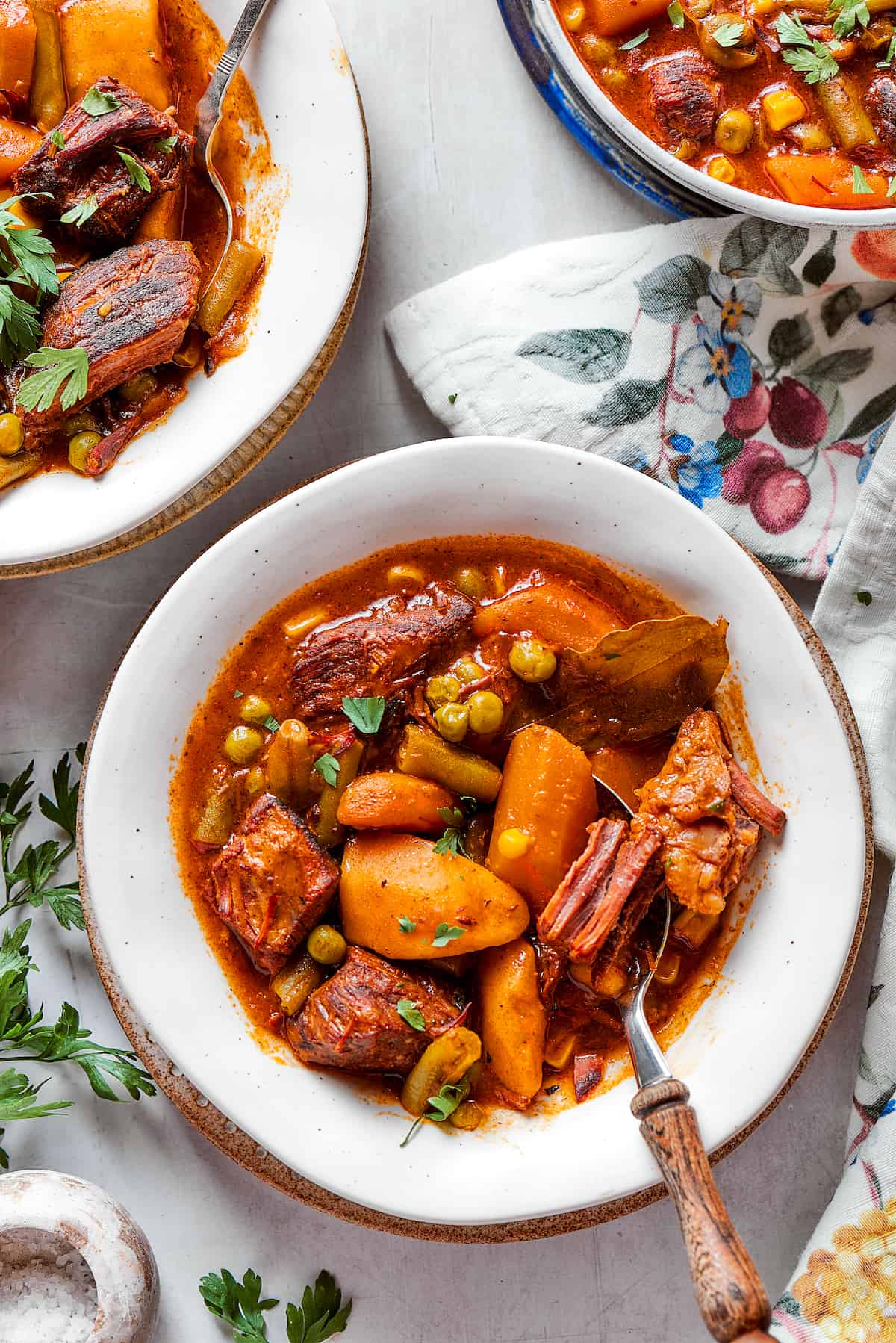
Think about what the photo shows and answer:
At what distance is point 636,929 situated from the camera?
9.14 ft

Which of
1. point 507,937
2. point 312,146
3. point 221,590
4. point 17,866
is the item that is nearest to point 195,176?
point 312,146

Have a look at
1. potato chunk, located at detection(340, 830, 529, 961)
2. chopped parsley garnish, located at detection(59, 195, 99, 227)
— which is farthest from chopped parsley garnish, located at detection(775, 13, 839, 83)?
potato chunk, located at detection(340, 830, 529, 961)

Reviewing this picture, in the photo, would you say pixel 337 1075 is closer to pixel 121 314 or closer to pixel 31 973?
pixel 31 973

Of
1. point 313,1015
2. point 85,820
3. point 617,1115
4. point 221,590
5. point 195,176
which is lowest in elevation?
point 617,1115

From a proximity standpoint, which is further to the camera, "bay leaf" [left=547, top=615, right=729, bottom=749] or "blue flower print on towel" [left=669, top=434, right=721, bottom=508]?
"blue flower print on towel" [left=669, top=434, right=721, bottom=508]

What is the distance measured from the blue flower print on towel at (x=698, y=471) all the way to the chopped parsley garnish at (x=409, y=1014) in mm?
1547

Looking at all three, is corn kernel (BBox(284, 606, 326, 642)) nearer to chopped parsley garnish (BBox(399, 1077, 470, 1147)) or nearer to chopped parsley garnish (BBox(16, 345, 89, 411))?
chopped parsley garnish (BBox(16, 345, 89, 411))

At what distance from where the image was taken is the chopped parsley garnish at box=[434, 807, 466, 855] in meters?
2.69

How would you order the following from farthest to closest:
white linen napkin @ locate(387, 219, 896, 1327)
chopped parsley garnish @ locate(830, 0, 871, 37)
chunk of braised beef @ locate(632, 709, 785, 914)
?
white linen napkin @ locate(387, 219, 896, 1327) → chopped parsley garnish @ locate(830, 0, 871, 37) → chunk of braised beef @ locate(632, 709, 785, 914)

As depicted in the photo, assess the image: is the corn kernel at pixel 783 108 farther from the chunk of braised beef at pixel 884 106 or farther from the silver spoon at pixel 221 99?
the silver spoon at pixel 221 99

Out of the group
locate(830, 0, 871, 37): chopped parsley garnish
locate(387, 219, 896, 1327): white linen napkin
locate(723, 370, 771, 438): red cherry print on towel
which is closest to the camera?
locate(830, 0, 871, 37): chopped parsley garnish

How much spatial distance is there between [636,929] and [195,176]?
2255 millimetres

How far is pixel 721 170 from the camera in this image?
9.20 feet

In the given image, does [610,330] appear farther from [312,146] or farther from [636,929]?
[636,929]
